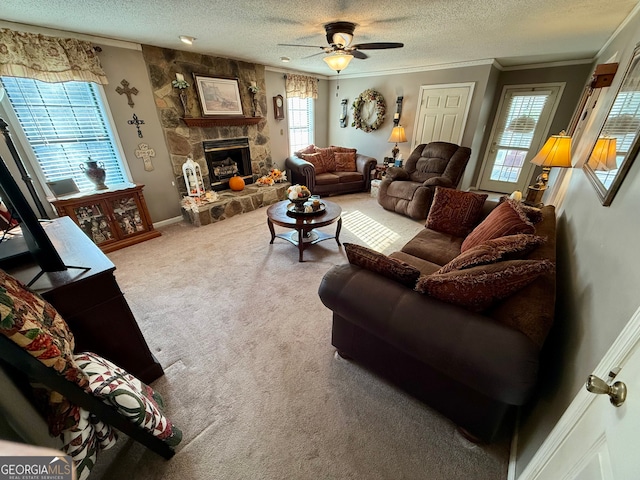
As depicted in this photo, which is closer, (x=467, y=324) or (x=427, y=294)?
(x=467, y=324)

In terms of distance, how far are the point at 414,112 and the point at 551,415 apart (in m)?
4.91

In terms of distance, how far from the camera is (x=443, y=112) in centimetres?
437

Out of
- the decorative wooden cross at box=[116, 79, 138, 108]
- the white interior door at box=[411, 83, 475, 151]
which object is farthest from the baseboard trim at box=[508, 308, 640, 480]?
the white interior door at box=[411, 83, 475, 151]

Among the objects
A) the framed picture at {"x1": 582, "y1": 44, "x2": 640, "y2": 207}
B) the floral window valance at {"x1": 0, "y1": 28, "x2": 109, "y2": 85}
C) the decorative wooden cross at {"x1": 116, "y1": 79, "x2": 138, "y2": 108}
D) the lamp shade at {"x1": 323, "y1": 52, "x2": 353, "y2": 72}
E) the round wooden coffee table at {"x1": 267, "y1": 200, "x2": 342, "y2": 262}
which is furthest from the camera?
the decorative wooden cross at {"x1": 116, "y1": 79, "x2": 138, "y2": 108}

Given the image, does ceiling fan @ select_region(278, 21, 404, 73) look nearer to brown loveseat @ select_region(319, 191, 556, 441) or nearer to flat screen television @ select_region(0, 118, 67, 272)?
brown loveseat @ select_region(319, 191, 556, 441)

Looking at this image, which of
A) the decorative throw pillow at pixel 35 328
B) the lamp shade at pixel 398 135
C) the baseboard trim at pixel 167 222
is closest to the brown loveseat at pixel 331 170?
the lamp shade at pixel 398 135

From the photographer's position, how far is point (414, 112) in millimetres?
4695

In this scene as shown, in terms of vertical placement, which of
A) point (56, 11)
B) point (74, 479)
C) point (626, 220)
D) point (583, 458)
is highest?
point (56, 11)

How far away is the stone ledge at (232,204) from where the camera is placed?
11.7ft

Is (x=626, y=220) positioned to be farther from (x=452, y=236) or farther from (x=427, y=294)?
(x=452, y=236)

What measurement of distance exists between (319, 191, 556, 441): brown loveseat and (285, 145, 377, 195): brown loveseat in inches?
132

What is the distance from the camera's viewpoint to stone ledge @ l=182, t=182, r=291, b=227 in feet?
11.7

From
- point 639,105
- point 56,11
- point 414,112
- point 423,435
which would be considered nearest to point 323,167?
point 414,112

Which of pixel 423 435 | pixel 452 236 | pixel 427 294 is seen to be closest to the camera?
pixel 427 294
